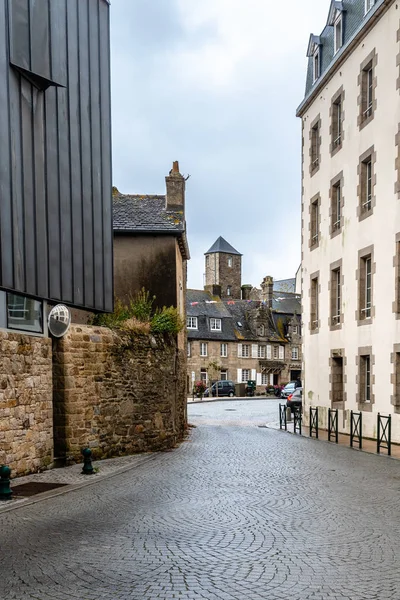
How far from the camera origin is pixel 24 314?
12.6 m

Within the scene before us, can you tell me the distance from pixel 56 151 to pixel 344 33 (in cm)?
1483

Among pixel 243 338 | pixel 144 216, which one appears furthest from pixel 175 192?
pixel 243 338

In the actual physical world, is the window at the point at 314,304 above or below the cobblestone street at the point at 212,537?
above

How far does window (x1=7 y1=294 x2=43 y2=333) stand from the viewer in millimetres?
12102

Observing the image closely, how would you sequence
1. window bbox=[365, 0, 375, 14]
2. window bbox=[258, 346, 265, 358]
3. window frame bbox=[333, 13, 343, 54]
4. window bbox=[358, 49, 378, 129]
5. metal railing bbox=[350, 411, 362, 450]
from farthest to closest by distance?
window bbox=[258, 346, 265, 358] → window frame bbox=[333, 13, 343, 54] → window bbox=[358, 49, 378, 129] → window bbox=[365, 0, 375, 14] → metal railing bbox=[350, 411, 362, 450]

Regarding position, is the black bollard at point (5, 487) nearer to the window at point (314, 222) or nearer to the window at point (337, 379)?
the window at point (337, 379)

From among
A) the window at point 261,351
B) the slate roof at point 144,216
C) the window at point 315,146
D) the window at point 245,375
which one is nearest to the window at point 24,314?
the slate roof at point 144,216

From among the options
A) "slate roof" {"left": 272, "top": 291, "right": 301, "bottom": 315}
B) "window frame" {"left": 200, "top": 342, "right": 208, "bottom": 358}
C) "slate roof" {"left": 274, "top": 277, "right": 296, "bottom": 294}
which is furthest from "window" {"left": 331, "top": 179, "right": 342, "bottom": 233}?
"slate roof" {"left": 274, "top": 277, "right": 296, "bottom": 294}

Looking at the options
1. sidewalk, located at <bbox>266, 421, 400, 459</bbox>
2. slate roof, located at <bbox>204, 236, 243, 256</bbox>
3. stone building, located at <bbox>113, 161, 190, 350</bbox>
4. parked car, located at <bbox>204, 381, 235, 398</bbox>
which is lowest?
parked car, located at <bbox>204, 381, 235, 398</bbox>

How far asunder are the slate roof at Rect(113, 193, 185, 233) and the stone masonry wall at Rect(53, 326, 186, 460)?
4.77 metres

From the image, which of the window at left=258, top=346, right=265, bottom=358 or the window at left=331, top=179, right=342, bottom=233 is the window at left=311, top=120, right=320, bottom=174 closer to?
the window at left=331, top=179, right=342, bottom=233

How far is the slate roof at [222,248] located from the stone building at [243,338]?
64.0ft

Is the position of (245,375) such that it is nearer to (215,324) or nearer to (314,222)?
(215,324)

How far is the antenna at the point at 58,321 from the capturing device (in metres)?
13.4
